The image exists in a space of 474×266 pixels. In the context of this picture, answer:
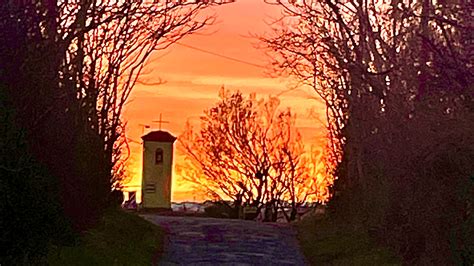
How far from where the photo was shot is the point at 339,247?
24.3 metres

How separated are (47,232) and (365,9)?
29.7ft

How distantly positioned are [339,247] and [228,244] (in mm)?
2535

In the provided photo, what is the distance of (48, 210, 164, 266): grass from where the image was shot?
18094 mm

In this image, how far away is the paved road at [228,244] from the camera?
21650 millimetres

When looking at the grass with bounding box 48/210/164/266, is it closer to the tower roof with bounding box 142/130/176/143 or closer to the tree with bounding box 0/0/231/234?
the tree with bounding box 0/0/231/234

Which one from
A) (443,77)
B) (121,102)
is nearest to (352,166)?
(121,102)

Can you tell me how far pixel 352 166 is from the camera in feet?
95.3

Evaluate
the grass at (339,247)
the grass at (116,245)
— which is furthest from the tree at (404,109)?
the grass at (116,245)

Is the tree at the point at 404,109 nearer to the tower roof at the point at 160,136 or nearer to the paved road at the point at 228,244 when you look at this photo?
the paved road at the point at 228,244

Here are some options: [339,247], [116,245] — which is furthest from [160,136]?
[116,245]

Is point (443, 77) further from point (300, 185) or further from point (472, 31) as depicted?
point (300, 185)

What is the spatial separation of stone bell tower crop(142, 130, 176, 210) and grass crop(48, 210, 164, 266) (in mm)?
22311

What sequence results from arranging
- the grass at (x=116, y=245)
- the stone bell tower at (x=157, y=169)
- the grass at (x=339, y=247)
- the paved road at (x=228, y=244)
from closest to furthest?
the grass at (x=116, y=245)
the grass at (x=339, y=247)
the paved road at (x=228, y=244)
the stone bell tower at (x=157, y=169)

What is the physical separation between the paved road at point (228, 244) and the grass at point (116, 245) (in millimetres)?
390
